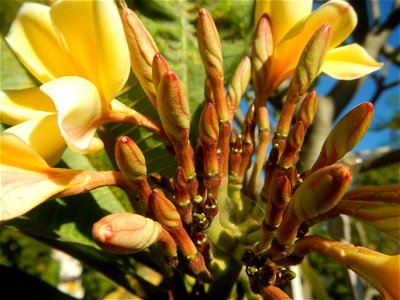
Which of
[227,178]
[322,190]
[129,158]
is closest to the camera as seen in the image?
[322,190]

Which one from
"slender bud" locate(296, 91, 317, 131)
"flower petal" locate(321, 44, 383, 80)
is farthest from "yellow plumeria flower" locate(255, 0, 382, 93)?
"slender bud" locate(296, 91, 317, 131)

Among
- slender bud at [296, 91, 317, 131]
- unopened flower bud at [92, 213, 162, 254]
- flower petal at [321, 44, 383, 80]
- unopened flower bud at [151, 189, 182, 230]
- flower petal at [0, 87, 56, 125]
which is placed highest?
flower petal at [321, 44, 383, 80]

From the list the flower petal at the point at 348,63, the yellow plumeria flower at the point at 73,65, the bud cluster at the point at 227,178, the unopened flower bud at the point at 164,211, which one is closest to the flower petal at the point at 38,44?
the yellow plumeria flower at the point at 73,65

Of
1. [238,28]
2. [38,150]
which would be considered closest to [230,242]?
[38,150]

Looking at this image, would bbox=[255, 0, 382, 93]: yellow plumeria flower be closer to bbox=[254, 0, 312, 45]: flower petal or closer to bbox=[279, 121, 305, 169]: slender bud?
bbox=[254, 0, 312, 45]: flower petal

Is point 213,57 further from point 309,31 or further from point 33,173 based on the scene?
point 33,173

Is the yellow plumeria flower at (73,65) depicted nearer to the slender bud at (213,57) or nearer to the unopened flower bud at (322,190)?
the slender bud at (213,57)

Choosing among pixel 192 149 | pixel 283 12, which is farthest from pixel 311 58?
pixel 192 149
